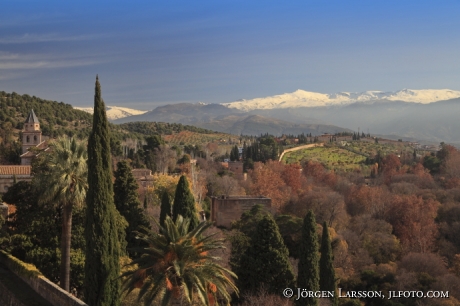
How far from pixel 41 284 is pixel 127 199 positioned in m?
9.37

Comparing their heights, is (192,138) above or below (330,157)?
above

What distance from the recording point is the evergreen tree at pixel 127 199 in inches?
920

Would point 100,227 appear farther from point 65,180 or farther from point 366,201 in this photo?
point 366,201

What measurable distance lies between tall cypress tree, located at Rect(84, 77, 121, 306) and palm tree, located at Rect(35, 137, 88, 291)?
2.16m

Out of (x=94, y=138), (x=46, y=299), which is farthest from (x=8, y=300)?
(x=94, y=138)

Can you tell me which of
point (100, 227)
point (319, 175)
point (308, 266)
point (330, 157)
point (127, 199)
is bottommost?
point (319, 175)

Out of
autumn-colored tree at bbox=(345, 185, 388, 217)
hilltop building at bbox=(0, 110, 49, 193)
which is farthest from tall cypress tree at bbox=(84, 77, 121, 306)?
autumn-colored tree at bbox=(345, 185, 388, 217)

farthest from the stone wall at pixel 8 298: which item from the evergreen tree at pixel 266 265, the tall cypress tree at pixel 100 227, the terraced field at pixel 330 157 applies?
the terraced field at pixel 330 157

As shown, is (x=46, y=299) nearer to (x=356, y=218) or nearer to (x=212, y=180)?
(x=356, y=218)

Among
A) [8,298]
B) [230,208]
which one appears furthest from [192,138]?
[8,298]

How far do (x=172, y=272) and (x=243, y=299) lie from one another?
847 centimetres

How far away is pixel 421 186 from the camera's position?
5319cm

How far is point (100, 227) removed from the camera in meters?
13.9

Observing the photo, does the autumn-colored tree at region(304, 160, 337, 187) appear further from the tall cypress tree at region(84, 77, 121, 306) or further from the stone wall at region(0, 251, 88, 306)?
the tall cypress tree at region(84, 77, 121, 306)
